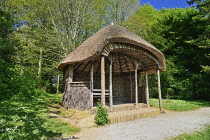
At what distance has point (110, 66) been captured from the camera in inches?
270

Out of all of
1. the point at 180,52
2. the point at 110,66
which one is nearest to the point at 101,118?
the point at 110,66

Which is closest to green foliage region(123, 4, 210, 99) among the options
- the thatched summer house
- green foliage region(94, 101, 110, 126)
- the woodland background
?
the woodland background

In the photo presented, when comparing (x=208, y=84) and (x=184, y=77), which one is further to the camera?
(x=184, y=77)

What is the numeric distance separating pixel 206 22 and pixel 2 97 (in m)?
16.7

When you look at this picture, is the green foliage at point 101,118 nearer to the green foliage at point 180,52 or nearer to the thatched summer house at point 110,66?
the thatched summer house at point 110,66

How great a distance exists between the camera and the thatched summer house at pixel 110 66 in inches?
241

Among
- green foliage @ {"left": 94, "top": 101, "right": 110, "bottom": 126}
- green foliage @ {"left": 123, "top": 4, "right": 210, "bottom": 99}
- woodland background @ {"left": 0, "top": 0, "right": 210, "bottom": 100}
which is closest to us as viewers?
green foliage @ {"left": 94, "top": 101, "right": 110, "bottom": 126}

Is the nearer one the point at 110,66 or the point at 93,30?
the point at 110,66

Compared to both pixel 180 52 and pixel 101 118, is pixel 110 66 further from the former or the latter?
pixel 180 52

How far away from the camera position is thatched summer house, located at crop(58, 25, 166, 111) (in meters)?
6.13

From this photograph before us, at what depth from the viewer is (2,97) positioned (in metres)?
4.19

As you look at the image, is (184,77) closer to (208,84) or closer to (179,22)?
(208,84)

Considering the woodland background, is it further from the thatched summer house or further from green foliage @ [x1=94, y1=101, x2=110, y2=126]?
green foliage @ [x1=94, y1=101, x2=110, y2=126]

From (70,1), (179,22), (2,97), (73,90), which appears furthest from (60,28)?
(179,22)
